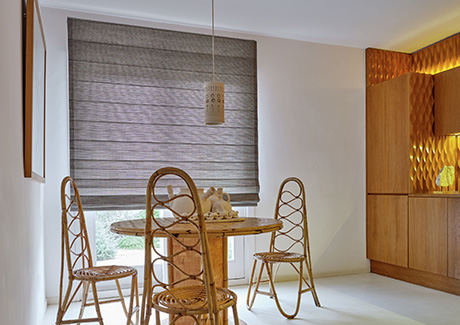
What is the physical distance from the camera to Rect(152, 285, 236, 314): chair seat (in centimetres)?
172

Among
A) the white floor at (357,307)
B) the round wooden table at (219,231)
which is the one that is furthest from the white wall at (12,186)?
the white floor at (357,307)

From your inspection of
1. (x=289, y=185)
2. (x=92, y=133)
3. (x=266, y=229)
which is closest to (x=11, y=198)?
(x=266, y=229)

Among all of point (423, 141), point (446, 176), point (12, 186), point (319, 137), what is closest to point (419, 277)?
point (446, 176)

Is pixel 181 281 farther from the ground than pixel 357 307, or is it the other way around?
pixel 181 281

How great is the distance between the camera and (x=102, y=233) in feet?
12.0

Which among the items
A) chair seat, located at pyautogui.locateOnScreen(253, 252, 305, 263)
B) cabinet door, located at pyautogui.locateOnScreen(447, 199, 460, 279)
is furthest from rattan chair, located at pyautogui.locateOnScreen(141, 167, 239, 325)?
cabinet door, located at pyautogui.locateOnScreen(447, 199, 460, 279)

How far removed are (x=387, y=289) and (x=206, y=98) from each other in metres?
2.61

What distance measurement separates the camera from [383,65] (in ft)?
15.3

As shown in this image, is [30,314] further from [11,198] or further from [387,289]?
[387,289]

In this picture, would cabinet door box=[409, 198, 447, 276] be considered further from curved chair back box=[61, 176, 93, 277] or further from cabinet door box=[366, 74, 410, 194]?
curved chair back box=[61, 176, 93, 277]

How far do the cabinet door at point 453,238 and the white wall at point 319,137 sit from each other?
1.12m

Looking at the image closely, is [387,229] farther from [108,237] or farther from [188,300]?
[188,300]

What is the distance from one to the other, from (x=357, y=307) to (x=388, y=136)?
1.88m

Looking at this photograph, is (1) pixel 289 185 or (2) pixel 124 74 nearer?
(2) pixel 124 74
